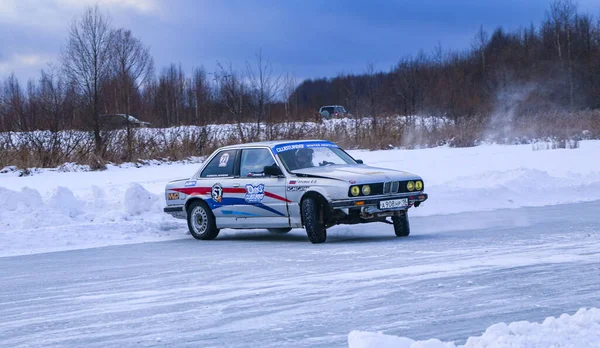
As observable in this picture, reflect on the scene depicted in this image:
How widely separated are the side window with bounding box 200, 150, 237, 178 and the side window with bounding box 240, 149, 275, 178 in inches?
8.9

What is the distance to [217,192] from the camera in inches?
571

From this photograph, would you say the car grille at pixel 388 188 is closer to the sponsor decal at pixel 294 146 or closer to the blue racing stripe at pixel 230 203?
the blue racing stripe at pixel 230 203

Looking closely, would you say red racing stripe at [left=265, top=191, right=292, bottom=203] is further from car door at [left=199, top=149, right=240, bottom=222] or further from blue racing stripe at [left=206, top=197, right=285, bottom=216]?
car door at [left=199, top=149, right=240, bottom=222]

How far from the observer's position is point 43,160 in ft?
107

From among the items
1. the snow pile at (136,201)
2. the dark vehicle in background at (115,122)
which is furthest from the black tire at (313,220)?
the dark vehicle in background at (115,122)

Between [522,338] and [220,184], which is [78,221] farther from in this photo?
[522,338]

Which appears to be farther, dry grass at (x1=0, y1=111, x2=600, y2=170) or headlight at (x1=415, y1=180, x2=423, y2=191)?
dry grass at (x1=0, y1=111, x2=600, y2=170)

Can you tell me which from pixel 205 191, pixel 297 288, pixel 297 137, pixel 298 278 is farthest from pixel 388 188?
pixel 297 137

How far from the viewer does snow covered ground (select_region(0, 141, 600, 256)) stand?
15.2m

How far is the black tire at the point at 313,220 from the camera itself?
42.5ft

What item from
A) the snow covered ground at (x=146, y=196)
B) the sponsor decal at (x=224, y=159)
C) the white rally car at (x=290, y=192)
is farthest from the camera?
the snow covered ground at (x=146, y=196)

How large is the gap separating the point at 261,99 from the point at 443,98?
2040 cm

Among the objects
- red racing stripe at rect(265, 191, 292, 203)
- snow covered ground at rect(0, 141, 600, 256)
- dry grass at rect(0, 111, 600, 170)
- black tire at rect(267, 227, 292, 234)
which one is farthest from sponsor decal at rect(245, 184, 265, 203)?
dry grass at rect(0, 111, 600, 170)

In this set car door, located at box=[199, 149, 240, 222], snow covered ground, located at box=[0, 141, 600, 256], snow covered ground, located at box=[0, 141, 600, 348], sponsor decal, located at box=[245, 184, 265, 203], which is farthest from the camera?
snow covered ground, located at box=[0, 141, 600, 256]
